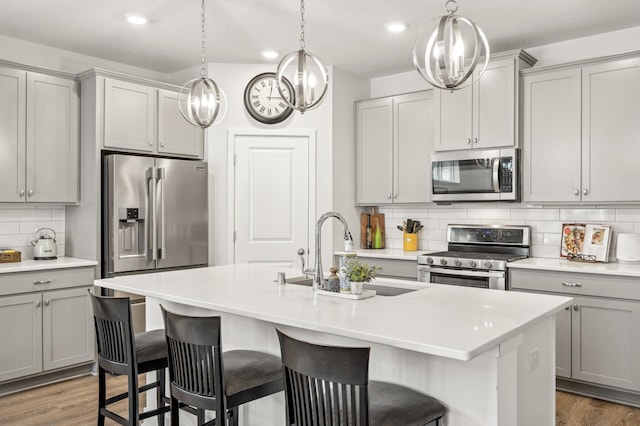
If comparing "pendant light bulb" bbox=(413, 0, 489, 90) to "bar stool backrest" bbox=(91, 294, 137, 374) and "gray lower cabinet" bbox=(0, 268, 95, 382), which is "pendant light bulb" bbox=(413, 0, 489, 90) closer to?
"bar stool backrest" bbox=(91, 294, 137, 374)

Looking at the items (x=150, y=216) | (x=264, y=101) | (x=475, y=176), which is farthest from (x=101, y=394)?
(x=475, y=176)

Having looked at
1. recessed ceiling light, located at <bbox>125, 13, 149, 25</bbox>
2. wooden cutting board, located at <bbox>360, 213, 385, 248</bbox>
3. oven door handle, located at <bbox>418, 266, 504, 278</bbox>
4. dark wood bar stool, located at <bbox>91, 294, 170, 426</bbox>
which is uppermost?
recessed ceiling light, located at <bbox>125, 13, 149, 25</bbox>

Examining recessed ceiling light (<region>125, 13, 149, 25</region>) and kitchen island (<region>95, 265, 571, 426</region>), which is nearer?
kitchen island (<region>95, 265, 571, 426</region>)

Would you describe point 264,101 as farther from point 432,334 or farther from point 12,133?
point 432,334

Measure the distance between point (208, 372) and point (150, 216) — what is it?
2597 mm

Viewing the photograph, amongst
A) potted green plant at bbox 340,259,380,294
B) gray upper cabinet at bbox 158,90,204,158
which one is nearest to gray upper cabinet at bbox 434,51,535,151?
gray upper cabinet at bbox 158,90,204,158

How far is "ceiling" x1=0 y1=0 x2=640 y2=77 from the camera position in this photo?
3.62 m

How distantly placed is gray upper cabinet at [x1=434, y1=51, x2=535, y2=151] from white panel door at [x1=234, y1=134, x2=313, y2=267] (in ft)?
4.30

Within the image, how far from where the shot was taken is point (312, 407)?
1763mm

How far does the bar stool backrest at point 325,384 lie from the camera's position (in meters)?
1.64

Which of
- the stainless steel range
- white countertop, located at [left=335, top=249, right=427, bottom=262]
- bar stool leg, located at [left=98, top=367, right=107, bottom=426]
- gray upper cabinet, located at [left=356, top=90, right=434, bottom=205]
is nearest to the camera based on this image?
bar stool leg, located at [left=98, top=367, right=107, bottom=426]

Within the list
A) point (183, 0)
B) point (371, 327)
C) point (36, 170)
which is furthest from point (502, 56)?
point (36, 170)

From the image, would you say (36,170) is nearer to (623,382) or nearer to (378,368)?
(378,368)

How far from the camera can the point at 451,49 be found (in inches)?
83.8
